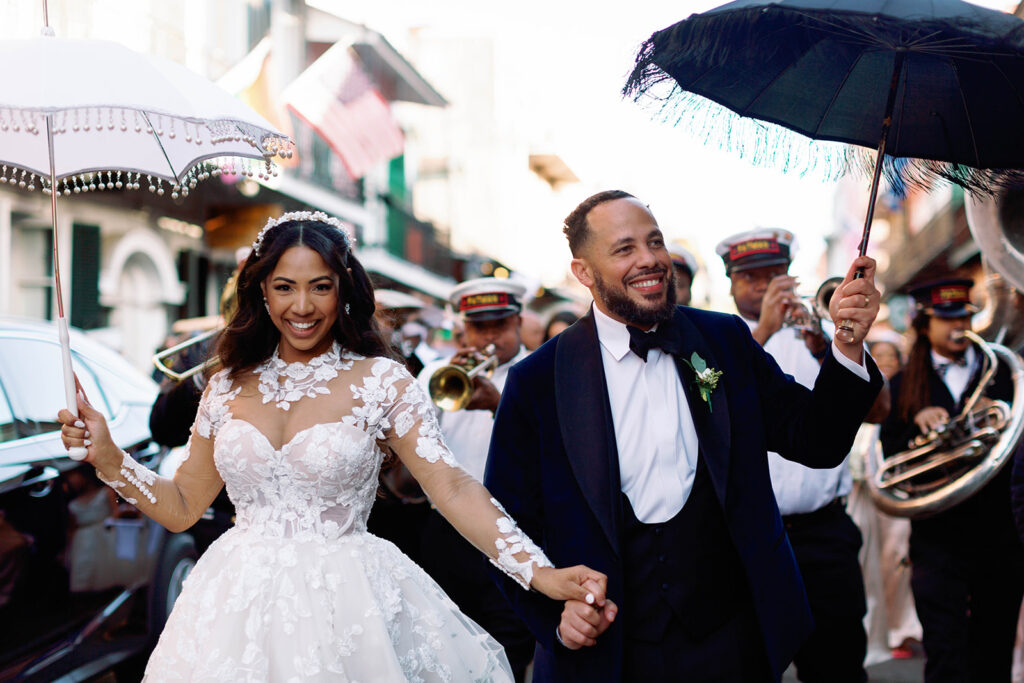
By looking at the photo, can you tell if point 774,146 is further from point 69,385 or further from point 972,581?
point 972,581

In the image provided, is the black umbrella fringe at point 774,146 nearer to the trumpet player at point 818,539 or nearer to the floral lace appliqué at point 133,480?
the trumpet player at point 818,539

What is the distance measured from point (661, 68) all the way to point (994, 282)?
3263mm

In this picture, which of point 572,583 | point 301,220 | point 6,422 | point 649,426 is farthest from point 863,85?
point 6,422

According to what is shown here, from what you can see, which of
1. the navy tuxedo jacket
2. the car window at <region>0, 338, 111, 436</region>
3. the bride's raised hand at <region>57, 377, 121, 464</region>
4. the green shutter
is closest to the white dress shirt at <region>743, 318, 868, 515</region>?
the navy tuxedo jacket

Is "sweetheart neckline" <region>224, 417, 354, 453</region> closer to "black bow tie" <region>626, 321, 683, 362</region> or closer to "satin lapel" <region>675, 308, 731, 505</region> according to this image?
"black bow tie" <region>626, 321, 683, 362</region>

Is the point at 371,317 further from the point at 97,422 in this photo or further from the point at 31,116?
the point at 31,116

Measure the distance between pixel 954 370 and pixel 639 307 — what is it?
4.53 meters

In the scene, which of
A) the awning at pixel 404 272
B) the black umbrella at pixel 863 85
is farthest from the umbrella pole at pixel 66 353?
the awning at pixel 404 272

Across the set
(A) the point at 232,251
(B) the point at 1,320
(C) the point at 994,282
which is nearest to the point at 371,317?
(B) the point at 1,320

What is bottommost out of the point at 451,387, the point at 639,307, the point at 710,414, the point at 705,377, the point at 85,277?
the point at 85,277

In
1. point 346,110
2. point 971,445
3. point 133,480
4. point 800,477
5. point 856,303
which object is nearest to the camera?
point 856,303

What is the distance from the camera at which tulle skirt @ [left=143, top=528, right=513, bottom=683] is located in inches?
131

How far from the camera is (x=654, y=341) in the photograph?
354 cm

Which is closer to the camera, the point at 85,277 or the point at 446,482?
the point at 446,482
